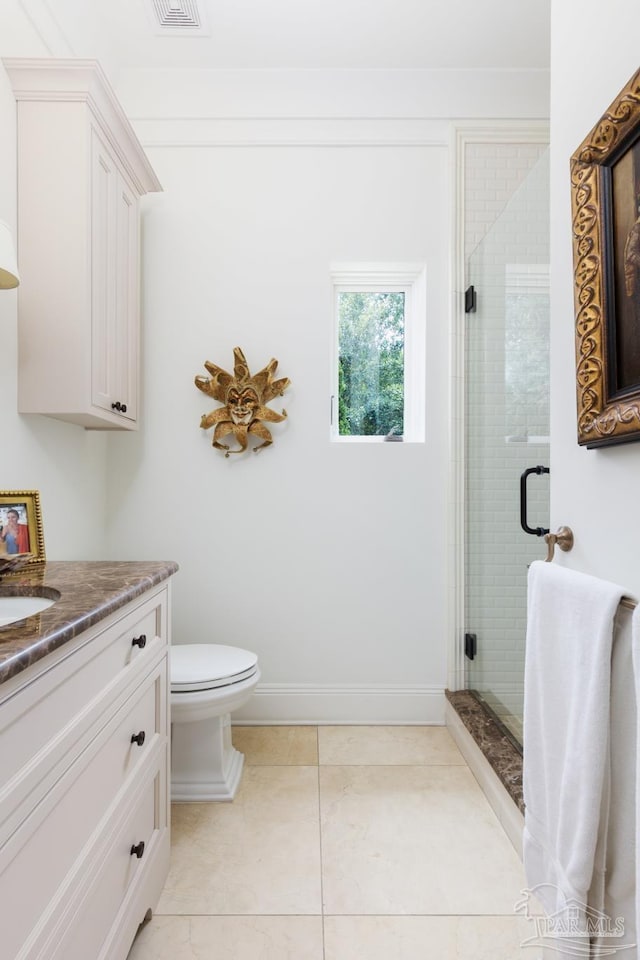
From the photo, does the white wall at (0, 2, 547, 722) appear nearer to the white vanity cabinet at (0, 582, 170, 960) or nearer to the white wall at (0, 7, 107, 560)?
the white wall at (0, 7, 107, 560)

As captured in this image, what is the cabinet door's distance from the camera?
5.96 ft

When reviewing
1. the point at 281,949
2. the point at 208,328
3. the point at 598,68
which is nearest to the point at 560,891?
the point at 281,949

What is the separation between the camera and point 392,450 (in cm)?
255

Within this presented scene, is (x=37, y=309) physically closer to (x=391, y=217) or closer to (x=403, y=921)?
(x=391, y=217)

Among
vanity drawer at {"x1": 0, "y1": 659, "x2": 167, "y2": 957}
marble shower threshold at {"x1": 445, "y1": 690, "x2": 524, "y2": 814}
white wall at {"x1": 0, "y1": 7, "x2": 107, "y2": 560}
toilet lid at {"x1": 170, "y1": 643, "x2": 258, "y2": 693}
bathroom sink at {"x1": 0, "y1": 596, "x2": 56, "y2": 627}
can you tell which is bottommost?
marble shower threshold at {"x1": 445, "y1": 690, "x2": 524, "y2": 814}

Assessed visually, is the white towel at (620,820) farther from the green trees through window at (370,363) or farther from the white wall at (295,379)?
the green trees through window at (370,363)

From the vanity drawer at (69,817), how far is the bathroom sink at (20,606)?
278mm

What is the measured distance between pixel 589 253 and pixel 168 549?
1.99m

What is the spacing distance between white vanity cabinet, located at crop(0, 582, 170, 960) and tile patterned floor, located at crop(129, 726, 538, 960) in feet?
0.53

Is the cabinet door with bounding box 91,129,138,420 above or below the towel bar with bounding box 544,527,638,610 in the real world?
above

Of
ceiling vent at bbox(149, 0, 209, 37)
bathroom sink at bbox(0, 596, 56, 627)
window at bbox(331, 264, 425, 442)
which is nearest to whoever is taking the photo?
bathroom sink at bbox(0, 596, 56, 627)

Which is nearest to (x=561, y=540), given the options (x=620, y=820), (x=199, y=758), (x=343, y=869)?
(x=620, y=820)

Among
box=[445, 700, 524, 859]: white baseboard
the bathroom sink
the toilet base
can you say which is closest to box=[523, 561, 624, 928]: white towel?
box=[445, 700, 524, 859]: white baseboard

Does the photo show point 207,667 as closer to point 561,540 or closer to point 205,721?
point 205,721
